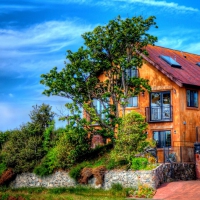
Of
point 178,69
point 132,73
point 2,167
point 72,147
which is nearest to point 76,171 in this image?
point 72,147

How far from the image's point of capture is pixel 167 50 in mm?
54188

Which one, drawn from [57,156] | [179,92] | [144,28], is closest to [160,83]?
[179,92]

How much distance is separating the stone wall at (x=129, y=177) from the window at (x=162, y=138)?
4.04 metres

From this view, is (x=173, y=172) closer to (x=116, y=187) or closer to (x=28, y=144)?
(x=116, y=187)

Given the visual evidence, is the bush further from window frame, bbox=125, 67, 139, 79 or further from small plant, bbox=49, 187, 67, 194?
window frame, bbox=125, 67, 139, 79

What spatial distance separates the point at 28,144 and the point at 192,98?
1497 centimetres

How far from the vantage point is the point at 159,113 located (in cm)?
4656

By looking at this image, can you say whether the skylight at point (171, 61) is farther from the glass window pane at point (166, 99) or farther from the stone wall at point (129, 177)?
the stone wall at point (129, 177)

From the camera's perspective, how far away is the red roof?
150 ft

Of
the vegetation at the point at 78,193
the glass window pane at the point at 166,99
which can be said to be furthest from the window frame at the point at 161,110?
the vegetation at the point at 78,193

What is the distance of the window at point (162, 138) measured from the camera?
4555cm

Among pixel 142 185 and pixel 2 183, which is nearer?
pixel 142 185

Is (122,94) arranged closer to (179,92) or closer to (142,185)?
(179,92)

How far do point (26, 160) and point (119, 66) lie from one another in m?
11.5
